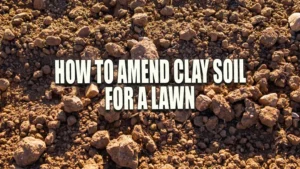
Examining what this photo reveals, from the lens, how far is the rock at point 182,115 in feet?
7.80

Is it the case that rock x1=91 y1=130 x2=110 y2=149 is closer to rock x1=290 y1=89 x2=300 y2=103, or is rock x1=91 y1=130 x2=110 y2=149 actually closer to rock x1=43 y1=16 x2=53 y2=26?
rock x1=43 y1=16 x2=53 y2=26

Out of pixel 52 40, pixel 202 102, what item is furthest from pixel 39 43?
pixel 202 102

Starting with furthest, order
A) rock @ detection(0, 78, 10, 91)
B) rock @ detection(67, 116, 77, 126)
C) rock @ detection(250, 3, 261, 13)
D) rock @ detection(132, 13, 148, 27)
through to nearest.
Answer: rock @ detection(250, 3, 261, 13), rock @ detection(132, 13, 148, 27), rock @ detection(0, 78, 10, 91), rock @ detection(67, 116, 77, 126)

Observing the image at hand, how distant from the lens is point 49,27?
2588 mm

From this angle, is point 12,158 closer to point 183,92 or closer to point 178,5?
point 183,92

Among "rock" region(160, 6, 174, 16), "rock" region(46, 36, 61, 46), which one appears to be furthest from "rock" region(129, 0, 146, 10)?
"rock" region(46, 36, 61, 46)

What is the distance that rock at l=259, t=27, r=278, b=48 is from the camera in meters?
2.55

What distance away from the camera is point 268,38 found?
2.55 meters

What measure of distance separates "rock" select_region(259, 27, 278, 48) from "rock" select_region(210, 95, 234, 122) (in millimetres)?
428

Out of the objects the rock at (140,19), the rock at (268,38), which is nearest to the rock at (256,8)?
the rock at (268,38)

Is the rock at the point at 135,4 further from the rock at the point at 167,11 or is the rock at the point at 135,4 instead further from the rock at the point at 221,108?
the rock at the point at 221,108

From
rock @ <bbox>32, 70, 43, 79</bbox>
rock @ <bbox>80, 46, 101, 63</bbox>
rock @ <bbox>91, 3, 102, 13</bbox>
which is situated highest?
rock @ <bbox>91, 3, 102, 13</bbox>

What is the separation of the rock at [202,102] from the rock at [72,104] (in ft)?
1.93

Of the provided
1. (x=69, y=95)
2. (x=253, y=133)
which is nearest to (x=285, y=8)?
(x=253, y=133)
